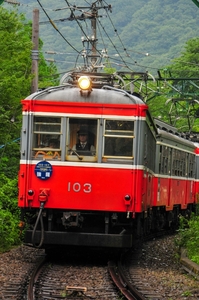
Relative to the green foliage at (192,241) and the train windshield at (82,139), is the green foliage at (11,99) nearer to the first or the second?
the green foliage at (192,241)

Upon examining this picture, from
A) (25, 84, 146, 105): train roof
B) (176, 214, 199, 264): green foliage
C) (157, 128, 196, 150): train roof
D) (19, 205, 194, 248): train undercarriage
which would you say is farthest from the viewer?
(157, 128, 196, 150): train roof

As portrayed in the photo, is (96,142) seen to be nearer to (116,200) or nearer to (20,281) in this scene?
(116,200)

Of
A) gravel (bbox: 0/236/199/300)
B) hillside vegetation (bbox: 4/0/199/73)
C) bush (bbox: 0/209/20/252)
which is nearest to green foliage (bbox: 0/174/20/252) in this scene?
bush (bbox: 0/209/20/252)

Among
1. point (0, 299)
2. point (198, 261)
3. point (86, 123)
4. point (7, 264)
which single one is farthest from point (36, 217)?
point (0, 299)

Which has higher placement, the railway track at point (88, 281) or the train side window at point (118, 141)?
the train side window at point (118, 141)

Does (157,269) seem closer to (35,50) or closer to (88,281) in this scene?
(88,281)

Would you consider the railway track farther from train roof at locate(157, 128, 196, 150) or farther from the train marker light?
train roof at locate(157, 128, 196, 150)

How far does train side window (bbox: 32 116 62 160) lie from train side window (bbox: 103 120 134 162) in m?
0.78

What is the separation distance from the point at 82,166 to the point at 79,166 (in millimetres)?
49

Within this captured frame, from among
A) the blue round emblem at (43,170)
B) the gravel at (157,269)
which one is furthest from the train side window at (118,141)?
the gravel at (157,269)

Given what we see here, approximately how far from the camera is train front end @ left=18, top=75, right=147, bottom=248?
13.2 m

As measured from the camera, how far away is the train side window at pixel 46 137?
13.3 m

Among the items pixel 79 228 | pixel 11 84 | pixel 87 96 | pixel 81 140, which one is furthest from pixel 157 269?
pixel 11 84

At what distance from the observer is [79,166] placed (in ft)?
43.4
